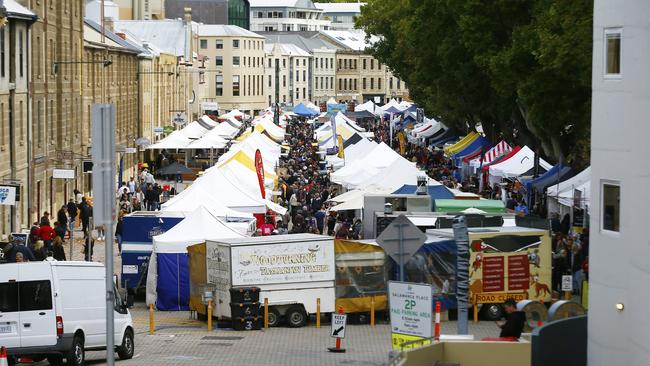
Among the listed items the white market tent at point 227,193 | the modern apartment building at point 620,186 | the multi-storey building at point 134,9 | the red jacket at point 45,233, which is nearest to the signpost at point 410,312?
the modern apartment building at point 620,186

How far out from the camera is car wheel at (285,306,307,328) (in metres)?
30.0

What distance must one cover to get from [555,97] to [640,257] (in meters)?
25.5

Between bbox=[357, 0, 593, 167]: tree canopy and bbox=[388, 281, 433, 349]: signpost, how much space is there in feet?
63.1

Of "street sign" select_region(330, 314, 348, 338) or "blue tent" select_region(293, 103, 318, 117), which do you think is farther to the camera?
"blue tent" select_region(293, 103, 318, 117)

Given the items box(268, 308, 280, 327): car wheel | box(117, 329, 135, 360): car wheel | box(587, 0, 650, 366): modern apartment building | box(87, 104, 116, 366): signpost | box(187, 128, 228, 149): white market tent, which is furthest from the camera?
box(187, 128, 228, 149): white market tent

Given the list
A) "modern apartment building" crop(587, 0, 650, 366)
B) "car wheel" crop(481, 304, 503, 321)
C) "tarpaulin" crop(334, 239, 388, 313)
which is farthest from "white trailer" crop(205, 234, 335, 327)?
"modern apartment building" crop(587, 0, 650, 366)

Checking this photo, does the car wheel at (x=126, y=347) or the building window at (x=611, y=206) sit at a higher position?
the building window at (x=611, y=206)

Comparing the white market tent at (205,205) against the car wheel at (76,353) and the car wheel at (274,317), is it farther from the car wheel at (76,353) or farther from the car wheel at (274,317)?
the car wheel at (76,353)

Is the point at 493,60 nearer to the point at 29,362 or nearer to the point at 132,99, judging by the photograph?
the point at 29,362

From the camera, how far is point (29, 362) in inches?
952

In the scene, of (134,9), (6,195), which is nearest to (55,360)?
(6,195)

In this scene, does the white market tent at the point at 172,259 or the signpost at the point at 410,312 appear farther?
the white market tent at the point at 172,259

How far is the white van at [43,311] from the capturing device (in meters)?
23.0

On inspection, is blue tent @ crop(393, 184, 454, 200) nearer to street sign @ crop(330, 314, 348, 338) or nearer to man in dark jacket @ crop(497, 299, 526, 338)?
street sign @ crop(330, 314, 348, 338)
